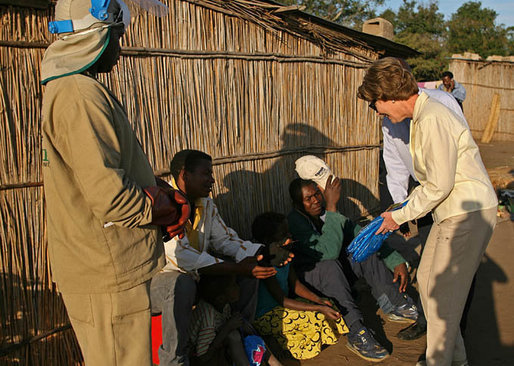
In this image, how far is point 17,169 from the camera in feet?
10.1

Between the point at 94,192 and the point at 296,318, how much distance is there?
2428mm

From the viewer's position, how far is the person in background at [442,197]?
8.89 feet

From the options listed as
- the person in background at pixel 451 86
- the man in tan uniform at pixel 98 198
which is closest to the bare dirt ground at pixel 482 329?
the man in tan uniform at pixel 98 198

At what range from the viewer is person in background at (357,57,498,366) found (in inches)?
107

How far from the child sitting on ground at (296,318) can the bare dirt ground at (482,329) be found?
4.6 inches

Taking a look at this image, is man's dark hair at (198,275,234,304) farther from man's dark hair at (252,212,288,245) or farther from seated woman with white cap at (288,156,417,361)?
seated woman with white cap at (288,156,417,361)

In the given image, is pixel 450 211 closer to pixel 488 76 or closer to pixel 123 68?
pixel 123 68

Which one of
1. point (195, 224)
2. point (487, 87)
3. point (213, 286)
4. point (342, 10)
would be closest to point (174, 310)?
point (213, 286)

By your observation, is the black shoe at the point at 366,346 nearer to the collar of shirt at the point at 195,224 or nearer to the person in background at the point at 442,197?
the person in background at the point at 442,197

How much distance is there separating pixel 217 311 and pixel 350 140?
11.0 ft

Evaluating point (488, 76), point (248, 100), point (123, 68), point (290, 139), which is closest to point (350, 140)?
point (290, 139)

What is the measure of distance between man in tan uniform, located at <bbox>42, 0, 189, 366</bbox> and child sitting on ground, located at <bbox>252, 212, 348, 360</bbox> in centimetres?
184

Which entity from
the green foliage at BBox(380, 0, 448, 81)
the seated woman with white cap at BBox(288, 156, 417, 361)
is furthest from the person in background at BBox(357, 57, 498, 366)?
the green foliage at BBox(380, 0, 448, 81)

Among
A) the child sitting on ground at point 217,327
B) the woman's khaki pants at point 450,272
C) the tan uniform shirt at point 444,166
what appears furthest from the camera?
the child sitting on ground at point 217,327
